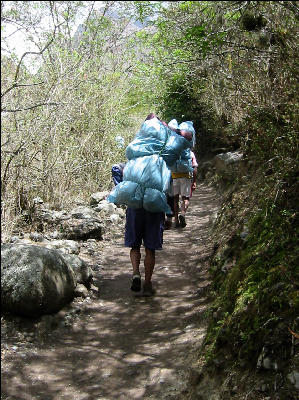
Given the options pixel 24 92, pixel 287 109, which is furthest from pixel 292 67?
pixel 24 92

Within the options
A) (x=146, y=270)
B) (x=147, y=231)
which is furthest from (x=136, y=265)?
(x=147, y=231)

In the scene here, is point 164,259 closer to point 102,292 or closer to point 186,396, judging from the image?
point 102,292

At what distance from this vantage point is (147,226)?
4.98m

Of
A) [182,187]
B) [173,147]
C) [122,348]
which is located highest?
[173,147]

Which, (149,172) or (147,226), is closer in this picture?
(149,172)

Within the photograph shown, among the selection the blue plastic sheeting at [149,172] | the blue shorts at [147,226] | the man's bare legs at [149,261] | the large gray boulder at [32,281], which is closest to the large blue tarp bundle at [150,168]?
the blue plastic sheeting at [149,172]

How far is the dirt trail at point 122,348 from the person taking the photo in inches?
130

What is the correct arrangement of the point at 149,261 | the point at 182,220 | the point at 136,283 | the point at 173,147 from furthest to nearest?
the point at 182,220
the point at 136,283
the point at 149,261
the point at 173,147

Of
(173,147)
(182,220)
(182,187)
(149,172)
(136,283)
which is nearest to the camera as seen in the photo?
(149,172)

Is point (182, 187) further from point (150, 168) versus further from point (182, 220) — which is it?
point (150, 168)

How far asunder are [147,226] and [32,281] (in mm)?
1419

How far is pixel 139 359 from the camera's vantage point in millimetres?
3742

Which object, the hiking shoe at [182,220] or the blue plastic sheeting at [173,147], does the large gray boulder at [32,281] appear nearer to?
the blue plastic sheeting at [173,147]

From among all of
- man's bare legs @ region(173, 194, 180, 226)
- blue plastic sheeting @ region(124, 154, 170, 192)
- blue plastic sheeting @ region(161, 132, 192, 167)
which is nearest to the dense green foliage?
blue plastic sheeting @ region(161, 132, 192, 167)
